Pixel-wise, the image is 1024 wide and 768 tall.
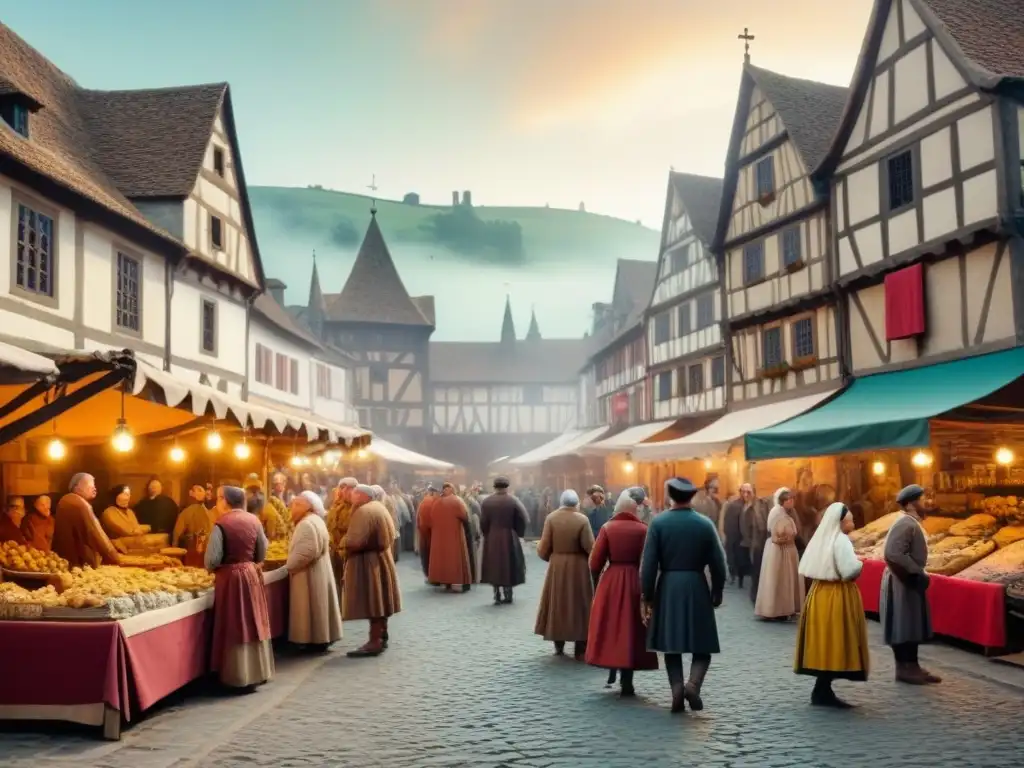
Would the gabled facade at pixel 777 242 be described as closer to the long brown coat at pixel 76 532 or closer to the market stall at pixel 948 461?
the market stall at pixel 948 461

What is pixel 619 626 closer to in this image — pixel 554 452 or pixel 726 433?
pixel 726 433

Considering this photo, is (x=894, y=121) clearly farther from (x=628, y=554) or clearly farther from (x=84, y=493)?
(x=84, y=493)

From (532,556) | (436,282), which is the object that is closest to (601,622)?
(532,556)

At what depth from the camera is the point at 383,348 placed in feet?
191

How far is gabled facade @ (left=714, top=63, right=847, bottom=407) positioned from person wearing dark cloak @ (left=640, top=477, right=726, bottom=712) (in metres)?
14.8

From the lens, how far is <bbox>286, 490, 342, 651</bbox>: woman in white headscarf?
38.1 feet

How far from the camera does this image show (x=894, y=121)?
786 inches

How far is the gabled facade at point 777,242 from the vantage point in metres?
23.7

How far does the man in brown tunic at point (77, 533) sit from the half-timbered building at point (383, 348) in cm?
4432

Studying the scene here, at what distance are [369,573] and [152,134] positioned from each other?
53.0ft

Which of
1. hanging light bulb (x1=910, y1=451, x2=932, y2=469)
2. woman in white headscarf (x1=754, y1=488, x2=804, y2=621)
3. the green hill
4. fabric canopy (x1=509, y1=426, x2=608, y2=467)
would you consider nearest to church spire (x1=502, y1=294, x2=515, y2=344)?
fabric canopy (x1=509, y1=426, x2=608, y2=467)

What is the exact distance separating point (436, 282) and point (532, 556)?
147111 mm

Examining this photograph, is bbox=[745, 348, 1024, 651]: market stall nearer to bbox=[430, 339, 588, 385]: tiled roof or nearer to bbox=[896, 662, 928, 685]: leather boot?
bbox=[896, 662, 928, 685]: leather boot

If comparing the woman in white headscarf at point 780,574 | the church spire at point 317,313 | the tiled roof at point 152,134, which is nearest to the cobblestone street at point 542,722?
the woman in white headscarf at point 780,574
